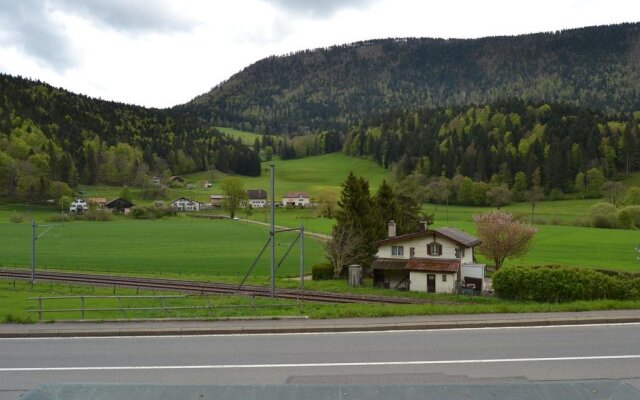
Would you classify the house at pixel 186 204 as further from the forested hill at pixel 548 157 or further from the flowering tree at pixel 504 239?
the flowering tree at pixel 504 239

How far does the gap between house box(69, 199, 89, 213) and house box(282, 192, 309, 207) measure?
5297 cm

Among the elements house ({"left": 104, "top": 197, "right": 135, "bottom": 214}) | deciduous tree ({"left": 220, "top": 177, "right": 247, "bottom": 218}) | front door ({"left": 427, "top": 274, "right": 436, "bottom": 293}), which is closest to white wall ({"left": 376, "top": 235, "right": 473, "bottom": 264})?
front door ({"left": 427, "top": 274, "right": 436, "bottom": 293})

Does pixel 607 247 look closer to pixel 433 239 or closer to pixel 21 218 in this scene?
pixel 433 239

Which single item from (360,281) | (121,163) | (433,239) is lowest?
(360,281)

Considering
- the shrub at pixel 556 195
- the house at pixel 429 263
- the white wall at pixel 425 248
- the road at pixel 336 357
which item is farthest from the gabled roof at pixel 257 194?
the road at pixel 336 357

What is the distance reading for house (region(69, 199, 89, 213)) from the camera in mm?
131975

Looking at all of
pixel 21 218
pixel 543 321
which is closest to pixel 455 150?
pixel 21 218

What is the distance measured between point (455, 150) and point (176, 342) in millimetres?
187573

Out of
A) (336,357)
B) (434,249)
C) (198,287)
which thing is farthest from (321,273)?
Result: (336,357)

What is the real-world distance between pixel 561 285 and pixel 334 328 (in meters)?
20.6

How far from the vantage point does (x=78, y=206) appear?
443 ft

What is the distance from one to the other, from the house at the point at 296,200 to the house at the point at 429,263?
98.1m

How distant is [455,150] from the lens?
19175cm

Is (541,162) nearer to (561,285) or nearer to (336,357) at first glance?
(561,285)
